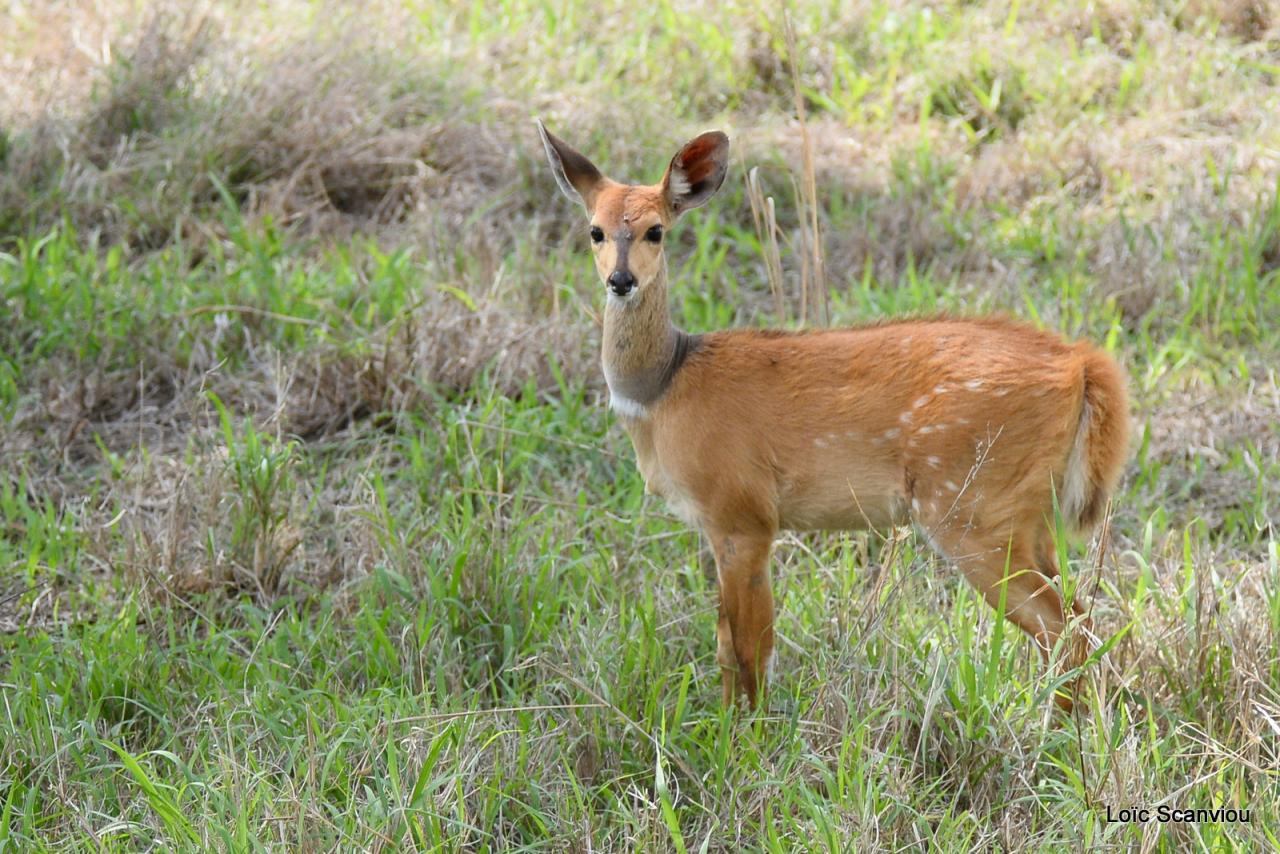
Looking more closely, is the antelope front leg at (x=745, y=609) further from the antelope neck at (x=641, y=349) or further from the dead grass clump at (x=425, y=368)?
the dead grass clump at (x=425, y=368)

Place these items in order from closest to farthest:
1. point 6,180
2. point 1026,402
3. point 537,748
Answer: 1. point 537,748
2. point 1026,402
3. point 6,180

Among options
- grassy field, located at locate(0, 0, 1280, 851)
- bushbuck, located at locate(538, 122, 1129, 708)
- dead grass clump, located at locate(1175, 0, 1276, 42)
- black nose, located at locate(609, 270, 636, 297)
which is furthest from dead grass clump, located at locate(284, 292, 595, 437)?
dead grass clump, located at locate(1175, 0, 1276, 42)

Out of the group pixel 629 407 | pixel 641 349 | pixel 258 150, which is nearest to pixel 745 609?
pixel 629 407

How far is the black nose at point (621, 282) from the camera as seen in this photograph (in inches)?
159

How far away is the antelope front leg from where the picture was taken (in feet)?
13.6

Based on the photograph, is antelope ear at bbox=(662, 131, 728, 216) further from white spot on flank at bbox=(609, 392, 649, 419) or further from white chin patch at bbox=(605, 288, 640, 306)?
white spot on flank at bbox=(609, 392, 649, 419)

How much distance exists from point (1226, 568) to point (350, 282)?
363 centimetres

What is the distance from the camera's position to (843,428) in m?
4.22

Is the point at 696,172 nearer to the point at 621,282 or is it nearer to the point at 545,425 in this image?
the point at 621,282

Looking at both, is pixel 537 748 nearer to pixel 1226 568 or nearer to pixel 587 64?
pixel 1226 568

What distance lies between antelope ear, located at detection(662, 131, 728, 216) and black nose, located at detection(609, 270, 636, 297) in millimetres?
411

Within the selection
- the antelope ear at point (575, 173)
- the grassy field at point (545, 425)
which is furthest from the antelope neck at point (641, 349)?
the grassy field at point (545, 425)

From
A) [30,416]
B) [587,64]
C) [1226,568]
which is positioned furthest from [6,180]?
[1226,568]

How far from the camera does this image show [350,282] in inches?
251
